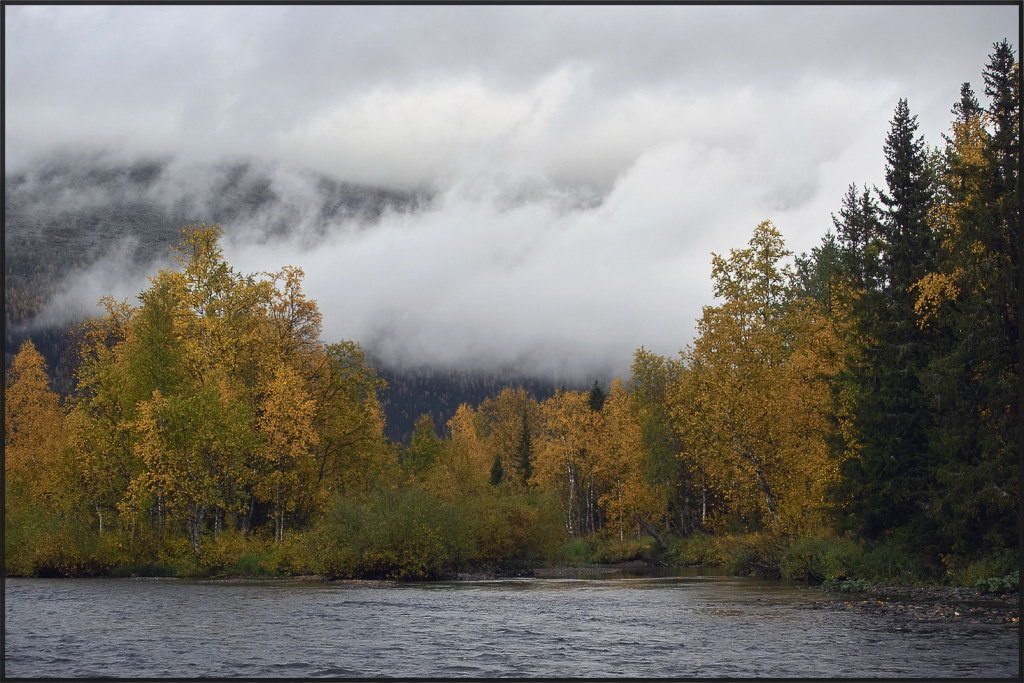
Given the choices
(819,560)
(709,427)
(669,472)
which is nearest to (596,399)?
(669,472)

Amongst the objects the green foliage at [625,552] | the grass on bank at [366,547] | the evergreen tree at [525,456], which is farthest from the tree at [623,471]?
the grass on bank at [366,547]

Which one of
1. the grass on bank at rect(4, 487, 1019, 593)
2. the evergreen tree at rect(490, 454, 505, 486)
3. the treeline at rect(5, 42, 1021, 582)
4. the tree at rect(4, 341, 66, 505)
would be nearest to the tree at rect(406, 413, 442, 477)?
the evergreen tree at rect(490, 454, 505, 486)

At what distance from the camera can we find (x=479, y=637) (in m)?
23.4

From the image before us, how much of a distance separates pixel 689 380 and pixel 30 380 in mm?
47658

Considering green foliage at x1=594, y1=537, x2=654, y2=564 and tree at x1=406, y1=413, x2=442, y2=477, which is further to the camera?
tree at x1=406, y1=413, x2=442, y2=477

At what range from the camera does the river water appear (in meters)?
18.1

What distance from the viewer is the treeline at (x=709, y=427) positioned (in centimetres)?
3047

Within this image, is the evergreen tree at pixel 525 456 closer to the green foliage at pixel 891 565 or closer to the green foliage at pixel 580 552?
the green foliage at pixel 580 552

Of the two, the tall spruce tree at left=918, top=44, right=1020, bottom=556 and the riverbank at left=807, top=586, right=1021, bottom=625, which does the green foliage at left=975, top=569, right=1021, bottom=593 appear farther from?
the tall spruce tree at left=918, top=44, right=1020, bottom=556

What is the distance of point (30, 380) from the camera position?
222 ft

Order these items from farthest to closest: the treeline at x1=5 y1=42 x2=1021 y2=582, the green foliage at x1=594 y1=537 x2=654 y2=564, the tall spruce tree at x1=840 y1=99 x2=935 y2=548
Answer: the green foliage at x1=594 y1=537 x2=654 y2=564
the tall spruce tree at x1=840 y1=99 x2=935 y2=548
the treeline at x1=5 y1=42 x2=1021 y2=582

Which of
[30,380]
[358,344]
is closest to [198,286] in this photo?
[358,344]

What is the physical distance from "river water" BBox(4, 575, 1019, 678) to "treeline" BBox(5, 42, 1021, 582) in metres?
6.10

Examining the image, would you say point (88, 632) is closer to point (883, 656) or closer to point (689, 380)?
point (883, 656)
